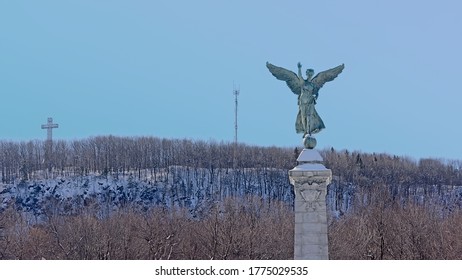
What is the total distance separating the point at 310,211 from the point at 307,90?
2.68 metres

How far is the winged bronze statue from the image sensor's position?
16.9m

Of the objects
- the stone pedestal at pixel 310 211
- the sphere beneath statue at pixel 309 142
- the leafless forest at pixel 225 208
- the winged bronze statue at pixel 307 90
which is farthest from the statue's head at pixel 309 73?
the leafless forest at pixel 225 208

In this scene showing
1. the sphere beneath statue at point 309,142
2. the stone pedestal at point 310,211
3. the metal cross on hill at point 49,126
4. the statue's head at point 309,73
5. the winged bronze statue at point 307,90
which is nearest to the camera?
the stone pedestal at point 310,211

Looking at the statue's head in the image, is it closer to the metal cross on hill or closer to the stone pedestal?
the stone pedestal

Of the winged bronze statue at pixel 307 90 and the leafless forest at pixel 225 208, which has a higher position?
the winged bronze statue at pixel 307 90

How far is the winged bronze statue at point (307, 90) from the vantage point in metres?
16.9

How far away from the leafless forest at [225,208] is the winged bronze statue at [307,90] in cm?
1998

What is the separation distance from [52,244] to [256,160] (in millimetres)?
49676

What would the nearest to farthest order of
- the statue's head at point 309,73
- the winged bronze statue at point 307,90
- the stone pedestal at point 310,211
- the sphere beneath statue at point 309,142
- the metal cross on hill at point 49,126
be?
1. the stone pedestal at point 310,211
2. the sphere beneath statue at point 309,142
3. the winged bronze statue at point 307,90
4. the statue's head at point 309,73
5. the metal cross on hill at point 49,126

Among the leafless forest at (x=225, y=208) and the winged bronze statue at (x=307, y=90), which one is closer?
the winged bronze statue at (x=307, y=90)

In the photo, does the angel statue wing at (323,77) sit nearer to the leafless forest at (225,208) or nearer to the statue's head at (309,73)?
the statue's head at (309,73)

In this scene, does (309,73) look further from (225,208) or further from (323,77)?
(225,208)

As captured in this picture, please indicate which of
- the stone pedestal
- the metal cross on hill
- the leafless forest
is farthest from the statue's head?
the metal cross on hill
